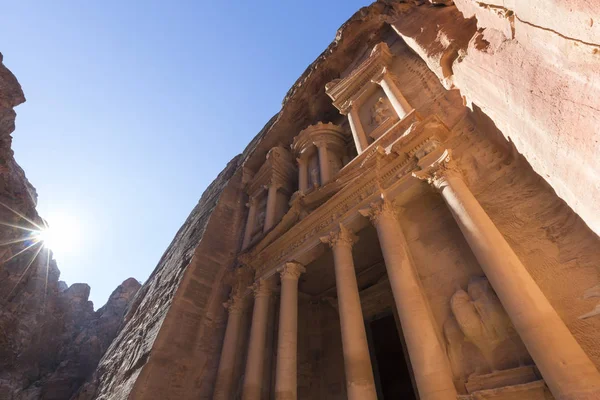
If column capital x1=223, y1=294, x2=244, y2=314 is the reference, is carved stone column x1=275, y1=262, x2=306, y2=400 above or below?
below

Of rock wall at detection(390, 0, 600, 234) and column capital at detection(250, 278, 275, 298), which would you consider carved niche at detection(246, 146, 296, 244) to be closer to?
column capital at detection(250, 278, 275, 298)

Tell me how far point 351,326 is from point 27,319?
19.7 meters

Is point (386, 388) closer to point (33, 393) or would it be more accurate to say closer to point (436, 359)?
point (436, 359)

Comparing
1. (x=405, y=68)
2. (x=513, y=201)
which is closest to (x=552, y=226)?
(x=513, y=201)

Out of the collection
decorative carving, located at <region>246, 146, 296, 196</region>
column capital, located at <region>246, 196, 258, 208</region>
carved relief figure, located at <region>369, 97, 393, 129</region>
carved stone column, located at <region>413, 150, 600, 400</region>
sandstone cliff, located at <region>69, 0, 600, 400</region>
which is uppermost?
decorative carving, located at <region>246, 146, 296, 196</region>

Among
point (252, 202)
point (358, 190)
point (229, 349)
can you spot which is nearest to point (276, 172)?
point (252, 202)

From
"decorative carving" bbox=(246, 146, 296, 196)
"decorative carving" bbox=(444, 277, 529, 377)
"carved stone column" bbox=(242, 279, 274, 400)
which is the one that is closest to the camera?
"decorative carving" bbox=(444, 277, 529, 377)

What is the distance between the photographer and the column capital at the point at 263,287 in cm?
905

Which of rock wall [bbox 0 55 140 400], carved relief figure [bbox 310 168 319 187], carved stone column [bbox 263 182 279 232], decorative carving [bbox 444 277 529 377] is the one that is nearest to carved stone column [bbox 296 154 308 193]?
carved relief figure [bbox 310 168 319 187]

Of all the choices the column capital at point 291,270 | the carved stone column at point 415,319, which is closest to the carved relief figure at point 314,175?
the column capital at point 291,270

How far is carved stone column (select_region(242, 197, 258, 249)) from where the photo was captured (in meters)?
12.4

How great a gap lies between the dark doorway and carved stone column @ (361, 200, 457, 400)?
169 inches

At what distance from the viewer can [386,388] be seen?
325 inches

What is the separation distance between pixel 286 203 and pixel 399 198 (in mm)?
7410
